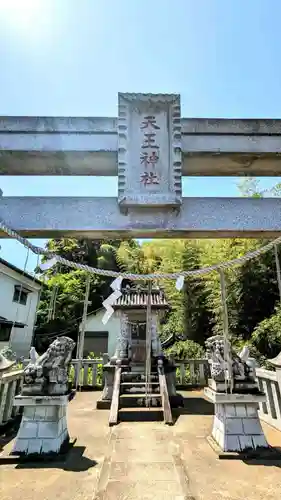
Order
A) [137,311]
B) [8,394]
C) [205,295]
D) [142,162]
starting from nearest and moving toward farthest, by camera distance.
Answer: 1. [142,162]
2. [8,394]
3. [137,311]
4. [205,295]

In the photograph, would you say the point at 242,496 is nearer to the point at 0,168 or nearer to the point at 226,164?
the point at 226,164

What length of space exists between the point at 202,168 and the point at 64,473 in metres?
3.88

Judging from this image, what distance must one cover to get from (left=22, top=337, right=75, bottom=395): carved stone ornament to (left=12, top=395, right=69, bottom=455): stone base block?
0.12 metres

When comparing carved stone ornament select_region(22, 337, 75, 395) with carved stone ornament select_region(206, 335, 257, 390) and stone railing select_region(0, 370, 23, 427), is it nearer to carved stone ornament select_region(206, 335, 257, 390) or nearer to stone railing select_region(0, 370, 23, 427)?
stone railing select_region(0, 370, 23, 427)

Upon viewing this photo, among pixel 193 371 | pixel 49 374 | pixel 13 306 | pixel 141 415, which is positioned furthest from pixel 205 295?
pixel 13 306

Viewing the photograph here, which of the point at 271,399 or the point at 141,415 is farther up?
the point at 271,399

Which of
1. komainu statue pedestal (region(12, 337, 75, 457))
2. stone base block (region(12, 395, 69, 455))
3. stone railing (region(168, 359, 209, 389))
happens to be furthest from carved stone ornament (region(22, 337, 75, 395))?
stone railing (region(168, 359, 209, 389))

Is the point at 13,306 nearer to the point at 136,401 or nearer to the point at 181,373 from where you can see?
the point at 181,373

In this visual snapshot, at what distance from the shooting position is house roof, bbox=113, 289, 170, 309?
9.29 meters

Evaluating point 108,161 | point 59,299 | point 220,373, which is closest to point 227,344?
point 220,373

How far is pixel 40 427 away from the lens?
401 cm

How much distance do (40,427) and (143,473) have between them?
154cm

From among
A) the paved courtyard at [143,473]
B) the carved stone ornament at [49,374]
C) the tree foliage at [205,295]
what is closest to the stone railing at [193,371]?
the tree foliage at [205,295]

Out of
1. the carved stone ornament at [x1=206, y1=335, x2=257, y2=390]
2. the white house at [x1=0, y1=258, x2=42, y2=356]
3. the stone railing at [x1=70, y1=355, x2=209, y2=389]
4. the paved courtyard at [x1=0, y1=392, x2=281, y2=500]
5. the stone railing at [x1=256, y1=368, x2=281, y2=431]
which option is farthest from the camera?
the white house at [x1=0, y1=258, x2=42, y2=356]
